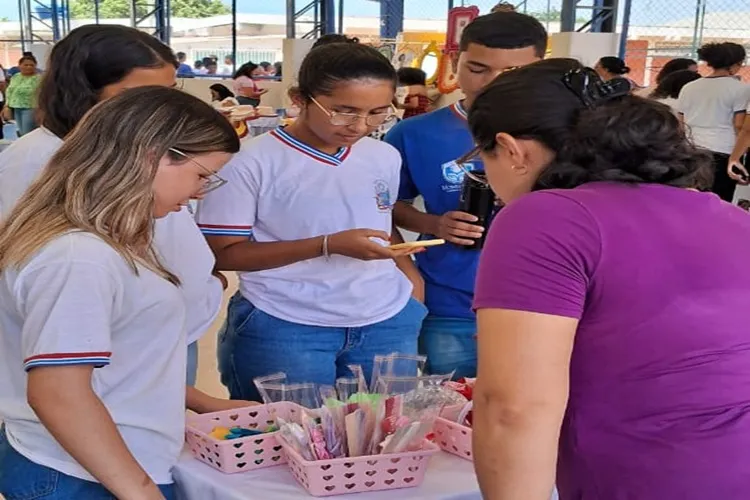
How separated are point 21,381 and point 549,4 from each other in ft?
30.7

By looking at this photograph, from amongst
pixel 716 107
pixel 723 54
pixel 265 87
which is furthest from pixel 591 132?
pixel 265 87

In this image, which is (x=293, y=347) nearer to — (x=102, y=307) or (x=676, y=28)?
(x=102, y=307)

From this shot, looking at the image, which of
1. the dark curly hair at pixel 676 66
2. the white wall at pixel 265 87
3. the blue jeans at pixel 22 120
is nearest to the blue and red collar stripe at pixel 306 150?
the dark curly hair at pixel 676 66

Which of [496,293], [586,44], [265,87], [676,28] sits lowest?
[265,87]

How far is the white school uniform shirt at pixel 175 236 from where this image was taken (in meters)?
1.63

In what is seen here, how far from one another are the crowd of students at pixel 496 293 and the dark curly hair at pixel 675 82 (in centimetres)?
524

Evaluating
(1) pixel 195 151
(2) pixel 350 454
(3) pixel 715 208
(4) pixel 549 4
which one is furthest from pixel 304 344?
(4) pixel 549 4

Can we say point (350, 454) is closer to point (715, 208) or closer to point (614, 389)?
point (614, 389)

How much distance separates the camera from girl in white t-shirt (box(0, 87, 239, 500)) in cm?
107

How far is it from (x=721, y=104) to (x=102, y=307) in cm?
539

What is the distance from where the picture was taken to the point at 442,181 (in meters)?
1.92

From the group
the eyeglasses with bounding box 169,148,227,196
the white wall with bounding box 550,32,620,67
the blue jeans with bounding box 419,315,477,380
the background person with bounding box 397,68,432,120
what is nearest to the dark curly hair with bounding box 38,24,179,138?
the eyeglasses with bounding box 169,148,227,196

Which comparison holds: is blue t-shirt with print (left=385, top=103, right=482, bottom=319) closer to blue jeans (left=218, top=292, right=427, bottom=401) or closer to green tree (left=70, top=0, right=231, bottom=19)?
blue jeans (left=218, top=292, right=427, bottom=401)

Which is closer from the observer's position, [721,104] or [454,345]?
[454,345]
